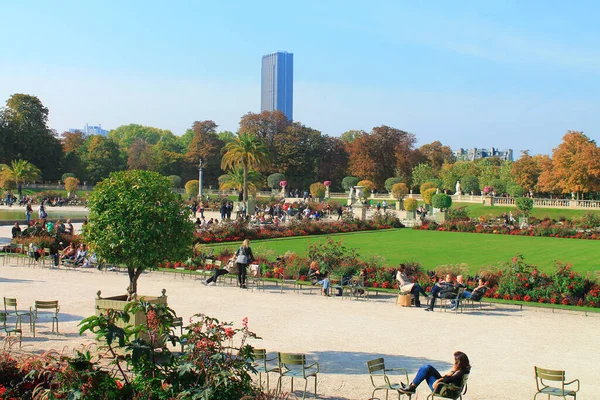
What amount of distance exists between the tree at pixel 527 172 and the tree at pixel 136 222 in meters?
70.4

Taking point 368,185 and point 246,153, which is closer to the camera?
point 246,153

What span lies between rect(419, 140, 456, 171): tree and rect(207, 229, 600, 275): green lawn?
57.5 m

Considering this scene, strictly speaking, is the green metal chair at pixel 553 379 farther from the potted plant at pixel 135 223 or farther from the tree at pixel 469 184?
the tree at pixel 469 184

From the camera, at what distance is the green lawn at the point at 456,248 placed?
24953 millimetres

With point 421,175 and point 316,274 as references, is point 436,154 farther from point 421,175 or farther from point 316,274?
point 316,274

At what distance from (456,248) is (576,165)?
4192 centimetres

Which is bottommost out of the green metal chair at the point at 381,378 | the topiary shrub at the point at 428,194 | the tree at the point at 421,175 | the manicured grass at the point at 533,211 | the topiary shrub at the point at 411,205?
the green metal chair at the point at 381,378

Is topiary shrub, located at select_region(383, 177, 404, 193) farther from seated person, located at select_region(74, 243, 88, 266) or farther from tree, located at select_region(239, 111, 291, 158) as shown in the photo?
seated person, located at select_region(74, 243, 88, 266)

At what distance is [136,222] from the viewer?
37.2 ft

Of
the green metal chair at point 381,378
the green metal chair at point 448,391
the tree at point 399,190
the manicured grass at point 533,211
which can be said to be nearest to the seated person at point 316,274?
the green metal chair at point 381,378

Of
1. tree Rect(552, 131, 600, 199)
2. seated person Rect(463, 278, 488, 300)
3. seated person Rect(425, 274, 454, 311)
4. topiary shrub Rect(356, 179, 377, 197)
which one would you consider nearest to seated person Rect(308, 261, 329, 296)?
seated person Rect(425, 274, 454, 311)

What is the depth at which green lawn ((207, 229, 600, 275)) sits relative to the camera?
81.9 feet

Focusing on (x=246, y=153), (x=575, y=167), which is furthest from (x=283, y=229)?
(x=575, y=167)

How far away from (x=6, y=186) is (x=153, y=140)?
8991 cm
